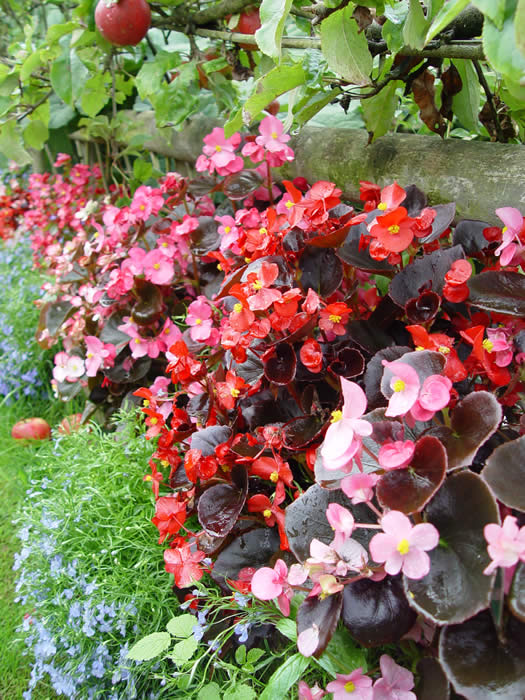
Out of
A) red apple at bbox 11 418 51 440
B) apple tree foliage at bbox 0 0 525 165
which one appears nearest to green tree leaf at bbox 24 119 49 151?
apple tree foliage at bbox 0 0 525 165

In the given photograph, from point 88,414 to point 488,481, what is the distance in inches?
49.2

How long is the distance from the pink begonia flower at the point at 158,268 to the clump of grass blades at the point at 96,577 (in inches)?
13.2

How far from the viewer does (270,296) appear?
0.81m

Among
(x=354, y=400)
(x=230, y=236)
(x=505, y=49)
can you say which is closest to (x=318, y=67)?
(x=230, y=236)

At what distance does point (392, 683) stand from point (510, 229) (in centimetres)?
56

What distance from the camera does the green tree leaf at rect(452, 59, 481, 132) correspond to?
1.10 m

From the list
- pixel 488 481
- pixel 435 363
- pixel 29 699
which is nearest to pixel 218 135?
pixel 435 363

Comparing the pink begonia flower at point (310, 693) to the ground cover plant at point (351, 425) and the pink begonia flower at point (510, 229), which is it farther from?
the pink begonia flower at point (510, 229)

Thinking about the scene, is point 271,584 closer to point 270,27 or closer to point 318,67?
point 270,27

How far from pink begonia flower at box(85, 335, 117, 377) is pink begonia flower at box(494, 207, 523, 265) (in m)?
0.94

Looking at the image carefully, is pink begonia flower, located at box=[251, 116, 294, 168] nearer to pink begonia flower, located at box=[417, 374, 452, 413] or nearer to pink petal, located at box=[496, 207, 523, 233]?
pink petal, located at box=[496, 207, 523, 233]

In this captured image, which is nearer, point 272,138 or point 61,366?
point 272,138

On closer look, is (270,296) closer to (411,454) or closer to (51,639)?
(411,454)

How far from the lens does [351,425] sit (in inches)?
22.7
